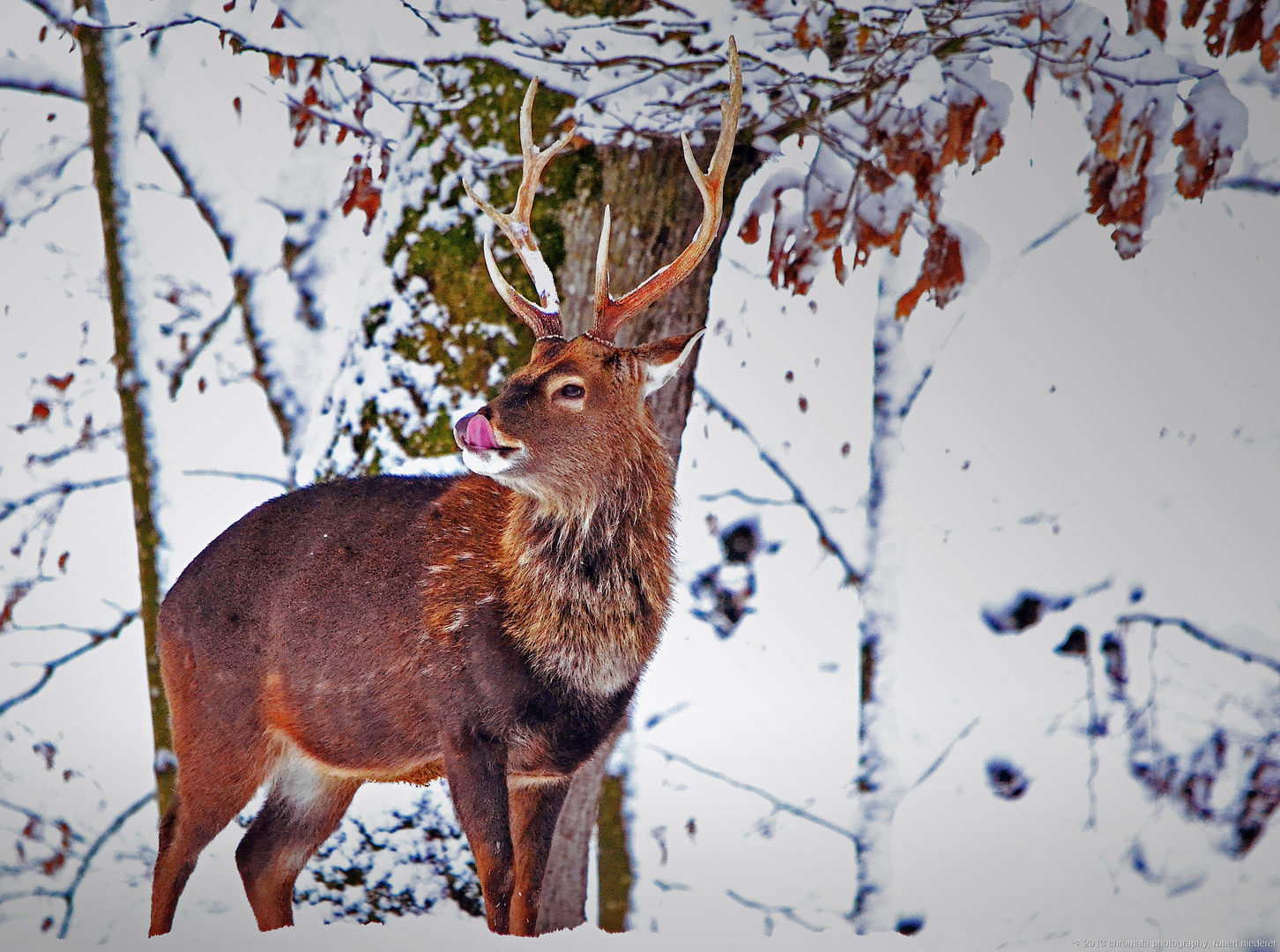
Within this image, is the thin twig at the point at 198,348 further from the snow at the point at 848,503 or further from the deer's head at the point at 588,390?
the deer's head at the point at 588,390

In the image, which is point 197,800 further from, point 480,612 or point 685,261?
point 685,261

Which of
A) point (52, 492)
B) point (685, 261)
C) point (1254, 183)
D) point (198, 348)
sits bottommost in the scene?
point (52, 492)

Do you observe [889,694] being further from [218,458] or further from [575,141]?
[218,458]

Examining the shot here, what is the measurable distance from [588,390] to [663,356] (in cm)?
22

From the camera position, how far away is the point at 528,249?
304 cm

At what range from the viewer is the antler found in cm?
296

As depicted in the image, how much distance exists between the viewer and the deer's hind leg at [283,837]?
10.8 ft

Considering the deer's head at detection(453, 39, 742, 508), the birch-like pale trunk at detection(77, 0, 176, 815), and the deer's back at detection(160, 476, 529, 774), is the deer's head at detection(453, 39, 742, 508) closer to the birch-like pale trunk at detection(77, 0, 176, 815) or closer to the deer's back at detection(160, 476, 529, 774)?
the deer's back at detection(160, 476, 529, 774)

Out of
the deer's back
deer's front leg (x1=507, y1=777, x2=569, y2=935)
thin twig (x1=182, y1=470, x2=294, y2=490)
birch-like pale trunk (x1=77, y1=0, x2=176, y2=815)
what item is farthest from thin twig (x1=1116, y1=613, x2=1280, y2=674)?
birch-like pale trunk (x1=77, y1=0, x2=176, y2=815)

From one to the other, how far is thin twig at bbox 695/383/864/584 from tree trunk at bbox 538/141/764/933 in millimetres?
1563

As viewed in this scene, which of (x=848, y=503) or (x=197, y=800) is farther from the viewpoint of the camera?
(x=848, y=503)

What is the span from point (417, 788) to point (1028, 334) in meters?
3.80

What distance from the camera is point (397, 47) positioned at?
3.61 metres

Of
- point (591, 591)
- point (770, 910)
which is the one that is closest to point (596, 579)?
point (591, 591)
